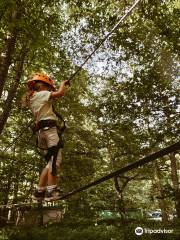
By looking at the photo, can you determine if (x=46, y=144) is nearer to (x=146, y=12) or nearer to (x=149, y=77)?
(x=146, y=12)

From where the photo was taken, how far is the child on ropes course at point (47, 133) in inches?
193

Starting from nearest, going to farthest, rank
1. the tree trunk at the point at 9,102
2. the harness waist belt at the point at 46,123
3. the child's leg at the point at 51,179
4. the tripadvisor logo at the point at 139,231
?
the child's leg at the point at 51,179 < the harness waist belt at the point at 46,123 < the tree trunk at the point at 9,102 < the tripadvisor logo at the point at 139,231

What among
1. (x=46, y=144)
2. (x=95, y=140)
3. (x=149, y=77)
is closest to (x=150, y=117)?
(x=149, y=77)

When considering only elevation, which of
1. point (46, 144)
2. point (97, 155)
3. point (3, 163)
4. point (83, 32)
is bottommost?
point (46, 144)

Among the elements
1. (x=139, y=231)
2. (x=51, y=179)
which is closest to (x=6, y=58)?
(x=51, y=179)

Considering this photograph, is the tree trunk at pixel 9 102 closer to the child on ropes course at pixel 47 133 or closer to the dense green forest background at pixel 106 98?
the dense green forest background at pixel 106 98

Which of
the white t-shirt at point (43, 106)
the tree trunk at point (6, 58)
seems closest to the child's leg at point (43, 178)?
the white t-shirt at point (43, 106)

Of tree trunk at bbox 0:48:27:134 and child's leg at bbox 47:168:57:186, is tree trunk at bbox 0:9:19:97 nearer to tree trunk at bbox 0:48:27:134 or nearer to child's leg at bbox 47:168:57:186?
tree trunk at bbox 0:48:27:134

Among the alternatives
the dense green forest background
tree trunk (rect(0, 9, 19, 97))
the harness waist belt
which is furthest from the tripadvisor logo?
the harness waist belt

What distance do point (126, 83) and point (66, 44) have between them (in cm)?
340

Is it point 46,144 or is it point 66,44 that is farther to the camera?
point 66,44

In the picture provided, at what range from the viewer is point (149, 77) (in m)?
15.4

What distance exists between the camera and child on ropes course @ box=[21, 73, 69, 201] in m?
4.90

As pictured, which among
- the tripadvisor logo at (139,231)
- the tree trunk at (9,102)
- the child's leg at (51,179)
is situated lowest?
the tripadvisor logo at (139,231)
